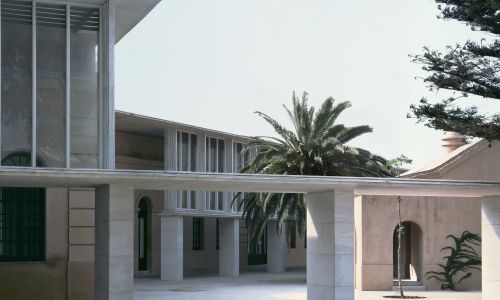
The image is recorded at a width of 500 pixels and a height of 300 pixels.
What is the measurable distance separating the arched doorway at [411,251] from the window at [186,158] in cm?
970

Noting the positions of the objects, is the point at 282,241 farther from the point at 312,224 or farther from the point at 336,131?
the point at 312,224

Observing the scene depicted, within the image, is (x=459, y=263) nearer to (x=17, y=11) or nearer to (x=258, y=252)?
(x=17, y=11)

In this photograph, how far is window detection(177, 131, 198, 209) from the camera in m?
42.2

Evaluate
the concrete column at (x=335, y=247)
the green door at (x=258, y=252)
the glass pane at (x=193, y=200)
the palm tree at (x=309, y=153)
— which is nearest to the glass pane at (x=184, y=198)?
the glass pane at (x=193, y=200)

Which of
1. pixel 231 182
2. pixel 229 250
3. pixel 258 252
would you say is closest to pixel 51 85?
pixel 231 182

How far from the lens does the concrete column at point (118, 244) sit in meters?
19.9

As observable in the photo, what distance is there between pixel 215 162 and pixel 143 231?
524cm

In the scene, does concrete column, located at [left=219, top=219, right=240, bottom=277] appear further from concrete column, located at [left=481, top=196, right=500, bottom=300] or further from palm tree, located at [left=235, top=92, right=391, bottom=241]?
concrete column, located at [left=481, top=196, right=500, bottom=300]

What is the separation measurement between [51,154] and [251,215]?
741 inches

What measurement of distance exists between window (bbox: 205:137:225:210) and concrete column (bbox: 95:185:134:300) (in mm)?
23790

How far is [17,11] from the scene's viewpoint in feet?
76.9

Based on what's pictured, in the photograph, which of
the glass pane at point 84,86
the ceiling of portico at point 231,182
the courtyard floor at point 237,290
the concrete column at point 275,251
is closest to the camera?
the ceiling of portico at point 231,182

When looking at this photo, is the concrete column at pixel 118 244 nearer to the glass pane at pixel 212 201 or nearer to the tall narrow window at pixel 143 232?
the glass pane at pixel 212 201

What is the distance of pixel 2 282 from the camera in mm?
24172
